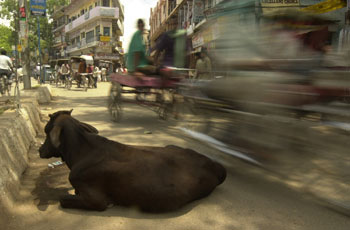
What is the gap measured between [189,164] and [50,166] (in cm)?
203

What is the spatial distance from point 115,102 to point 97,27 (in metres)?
35.6

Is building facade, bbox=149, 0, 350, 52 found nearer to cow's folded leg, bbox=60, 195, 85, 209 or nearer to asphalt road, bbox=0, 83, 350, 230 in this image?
asphalt road, bbox=0, 83, 350, 230

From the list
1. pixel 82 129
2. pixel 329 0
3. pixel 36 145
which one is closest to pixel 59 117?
pixel 82 129

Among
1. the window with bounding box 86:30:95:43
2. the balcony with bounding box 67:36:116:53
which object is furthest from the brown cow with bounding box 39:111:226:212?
the window with bounding box 86:30:95:43

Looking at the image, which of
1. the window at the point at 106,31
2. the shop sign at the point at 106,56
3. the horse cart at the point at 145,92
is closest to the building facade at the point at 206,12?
the horse cart at the point at 145,92

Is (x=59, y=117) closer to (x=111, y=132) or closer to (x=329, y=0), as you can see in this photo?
(x=111, y=132)

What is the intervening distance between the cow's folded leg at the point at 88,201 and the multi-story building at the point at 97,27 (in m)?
37.6

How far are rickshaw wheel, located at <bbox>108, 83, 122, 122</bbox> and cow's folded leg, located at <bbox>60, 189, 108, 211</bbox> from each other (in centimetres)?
427

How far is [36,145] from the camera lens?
480 cm

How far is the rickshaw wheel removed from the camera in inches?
271

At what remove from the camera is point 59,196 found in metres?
2.87

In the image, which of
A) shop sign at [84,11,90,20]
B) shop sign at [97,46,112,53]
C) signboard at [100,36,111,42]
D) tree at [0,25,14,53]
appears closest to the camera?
signboard at [100,36,111,42]

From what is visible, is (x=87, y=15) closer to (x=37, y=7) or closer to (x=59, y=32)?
(x=59, y=32)

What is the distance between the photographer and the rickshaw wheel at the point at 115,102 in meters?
6.89
